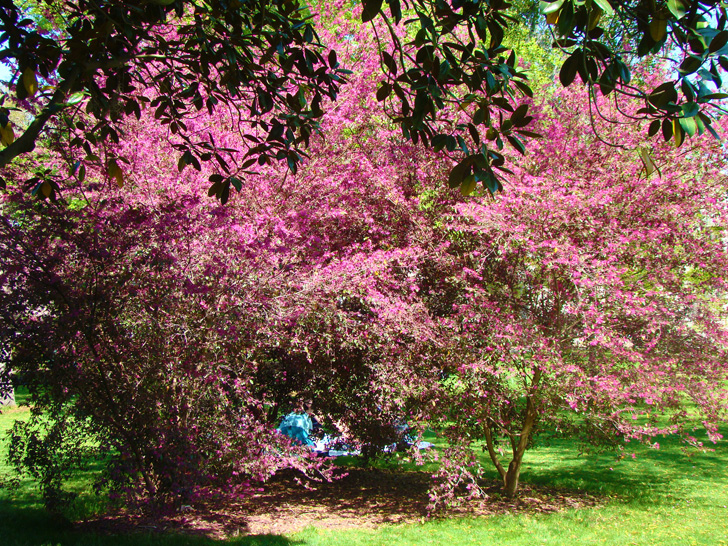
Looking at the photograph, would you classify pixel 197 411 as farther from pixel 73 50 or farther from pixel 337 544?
pixel 73 50

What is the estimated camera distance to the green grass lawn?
529cm

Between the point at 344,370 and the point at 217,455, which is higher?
the point at 344,370

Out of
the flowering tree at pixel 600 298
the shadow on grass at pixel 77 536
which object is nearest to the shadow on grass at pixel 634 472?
the flowering tree at pixel 600 298

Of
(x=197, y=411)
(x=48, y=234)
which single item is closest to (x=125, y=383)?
(x=197, y=411)

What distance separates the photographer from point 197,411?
5.32 meters

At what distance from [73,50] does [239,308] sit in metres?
2.85

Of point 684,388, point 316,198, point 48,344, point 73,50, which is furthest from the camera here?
point 316,198

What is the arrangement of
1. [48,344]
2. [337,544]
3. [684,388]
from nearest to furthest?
[48,344], [337,544], [684,388]

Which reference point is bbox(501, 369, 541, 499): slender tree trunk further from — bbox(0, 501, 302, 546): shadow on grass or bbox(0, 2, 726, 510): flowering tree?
bbox(0, 501, 302, 546): shadow on grass

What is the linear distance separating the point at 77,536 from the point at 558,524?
5.09 m

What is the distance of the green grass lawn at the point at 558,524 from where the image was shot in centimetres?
529

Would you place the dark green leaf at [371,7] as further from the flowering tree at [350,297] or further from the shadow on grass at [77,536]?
the shadow on grass at [77,536]

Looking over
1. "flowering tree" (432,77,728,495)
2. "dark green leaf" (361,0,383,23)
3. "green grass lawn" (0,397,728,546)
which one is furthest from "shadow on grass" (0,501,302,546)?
"dark green leaf" (361,0,383,23)

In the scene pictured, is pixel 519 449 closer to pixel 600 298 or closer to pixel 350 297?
pixel 600 298
